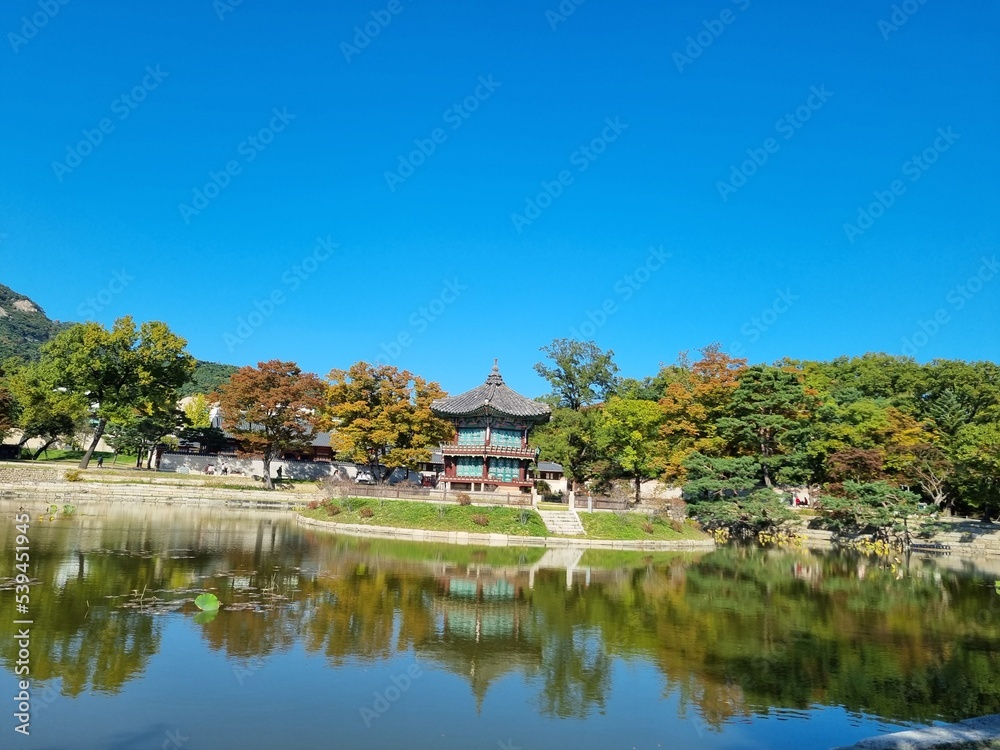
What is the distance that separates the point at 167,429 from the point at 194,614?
49.6m

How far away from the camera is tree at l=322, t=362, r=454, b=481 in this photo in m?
46.4

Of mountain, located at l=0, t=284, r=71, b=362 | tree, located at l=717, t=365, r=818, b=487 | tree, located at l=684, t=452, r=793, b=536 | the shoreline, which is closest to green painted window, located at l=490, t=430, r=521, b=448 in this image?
the shoreline

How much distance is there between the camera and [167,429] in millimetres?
60156

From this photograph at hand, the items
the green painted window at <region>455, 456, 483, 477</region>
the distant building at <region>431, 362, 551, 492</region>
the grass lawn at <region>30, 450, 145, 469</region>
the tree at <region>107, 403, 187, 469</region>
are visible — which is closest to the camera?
the distant building at <region>431, 362, 551, 492</region>

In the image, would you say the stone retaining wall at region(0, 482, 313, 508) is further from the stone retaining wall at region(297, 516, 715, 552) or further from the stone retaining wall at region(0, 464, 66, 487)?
the stone retaining wall at region(297, 516, 715, 552)

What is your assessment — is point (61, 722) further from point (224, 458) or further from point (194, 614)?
point (224, 458)

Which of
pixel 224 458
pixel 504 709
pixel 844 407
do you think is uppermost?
pixel 844 407

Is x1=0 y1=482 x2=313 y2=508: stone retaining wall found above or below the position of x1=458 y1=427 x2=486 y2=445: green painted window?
below

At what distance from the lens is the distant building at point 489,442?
147 feet

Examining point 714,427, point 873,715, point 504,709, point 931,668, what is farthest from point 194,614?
point 714,427

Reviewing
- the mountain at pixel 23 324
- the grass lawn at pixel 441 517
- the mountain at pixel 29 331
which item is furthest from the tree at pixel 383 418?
the mountain at pixel 23 324

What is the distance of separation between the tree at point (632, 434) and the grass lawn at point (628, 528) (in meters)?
10.1

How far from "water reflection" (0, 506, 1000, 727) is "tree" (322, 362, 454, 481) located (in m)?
15.6

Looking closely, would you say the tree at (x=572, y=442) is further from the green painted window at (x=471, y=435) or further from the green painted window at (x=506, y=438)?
the green painted window at (x=471, y=435)
